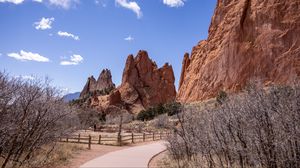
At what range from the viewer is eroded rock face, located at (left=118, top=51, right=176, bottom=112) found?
343 feet

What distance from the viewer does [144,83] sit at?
361 feet

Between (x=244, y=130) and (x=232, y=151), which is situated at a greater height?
(x=244, y=130)

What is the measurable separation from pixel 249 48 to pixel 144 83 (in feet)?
170

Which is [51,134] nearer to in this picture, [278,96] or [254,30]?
[278,96]

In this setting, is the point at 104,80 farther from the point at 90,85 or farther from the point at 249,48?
the point at 249,48

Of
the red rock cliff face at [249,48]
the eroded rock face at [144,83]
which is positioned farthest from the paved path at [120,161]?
the eroded rock face at [144,83]

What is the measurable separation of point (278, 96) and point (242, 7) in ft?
220

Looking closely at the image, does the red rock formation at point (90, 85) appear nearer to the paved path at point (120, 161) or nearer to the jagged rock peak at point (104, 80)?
the jagged rock peak at point (104, 80)

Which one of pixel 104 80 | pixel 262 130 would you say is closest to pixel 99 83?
pixel 104 80

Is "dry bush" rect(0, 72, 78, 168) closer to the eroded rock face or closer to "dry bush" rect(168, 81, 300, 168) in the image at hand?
"dry bush" rect(168, 81, 300, 168)

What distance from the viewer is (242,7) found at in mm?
68938

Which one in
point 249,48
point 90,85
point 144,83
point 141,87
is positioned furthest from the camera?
point 90,85

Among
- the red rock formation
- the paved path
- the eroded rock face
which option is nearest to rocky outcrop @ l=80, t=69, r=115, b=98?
the red rock formation

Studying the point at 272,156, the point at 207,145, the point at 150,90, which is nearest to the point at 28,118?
the point at 207,145
